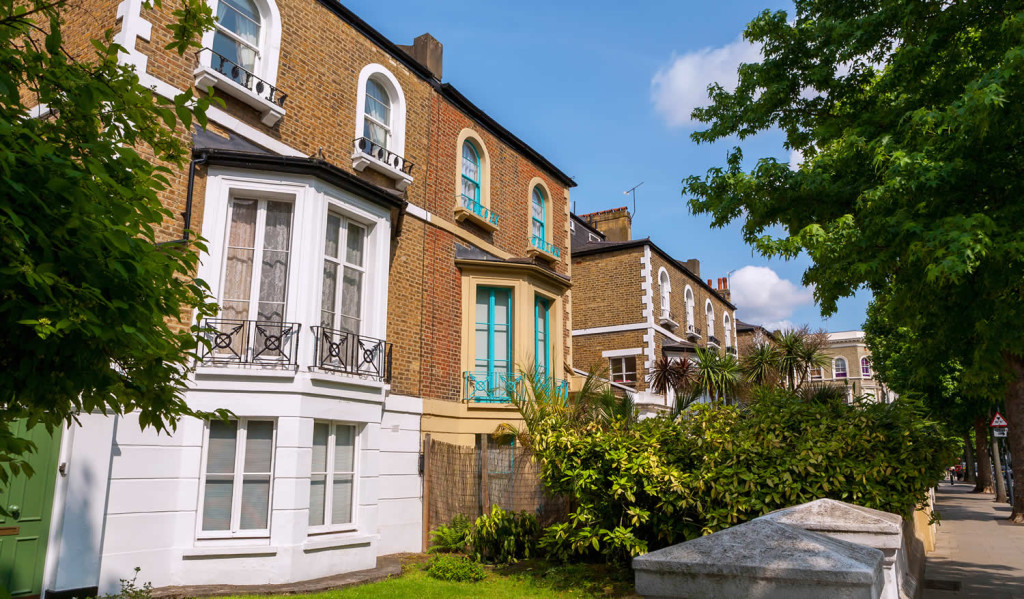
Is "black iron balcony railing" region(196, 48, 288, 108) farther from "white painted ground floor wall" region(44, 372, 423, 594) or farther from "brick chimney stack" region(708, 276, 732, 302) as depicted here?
"brick chimney stack" region(708, 276, 732, 302)

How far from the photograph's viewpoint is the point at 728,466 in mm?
8828

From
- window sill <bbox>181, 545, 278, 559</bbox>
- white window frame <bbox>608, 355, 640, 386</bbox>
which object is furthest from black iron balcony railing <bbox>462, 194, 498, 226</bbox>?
white window frame <bbox>608, 355, 640, 386</bbox>

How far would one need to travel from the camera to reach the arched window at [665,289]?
1179 inches

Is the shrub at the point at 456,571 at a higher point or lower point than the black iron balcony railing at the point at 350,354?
lower

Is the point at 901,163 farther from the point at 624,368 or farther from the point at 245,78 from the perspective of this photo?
the point at 624,368

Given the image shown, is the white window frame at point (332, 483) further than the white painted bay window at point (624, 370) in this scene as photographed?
No

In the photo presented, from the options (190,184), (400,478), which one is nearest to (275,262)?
(190,184)

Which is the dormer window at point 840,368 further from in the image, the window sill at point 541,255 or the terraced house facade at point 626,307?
the window sill at point 541,255

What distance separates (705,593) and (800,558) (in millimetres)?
411

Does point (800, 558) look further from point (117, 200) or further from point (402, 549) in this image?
point (402, 549)

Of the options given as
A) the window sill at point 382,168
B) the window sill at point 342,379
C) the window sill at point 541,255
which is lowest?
the window sill at point 342,379

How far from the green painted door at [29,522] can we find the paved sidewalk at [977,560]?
10666 mm

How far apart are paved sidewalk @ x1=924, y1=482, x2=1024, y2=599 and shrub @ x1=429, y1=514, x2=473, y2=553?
24.5 feet

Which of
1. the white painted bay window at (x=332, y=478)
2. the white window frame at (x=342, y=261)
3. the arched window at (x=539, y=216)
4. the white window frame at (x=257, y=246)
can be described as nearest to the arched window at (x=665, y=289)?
the arched window at (x=539, y=216)
